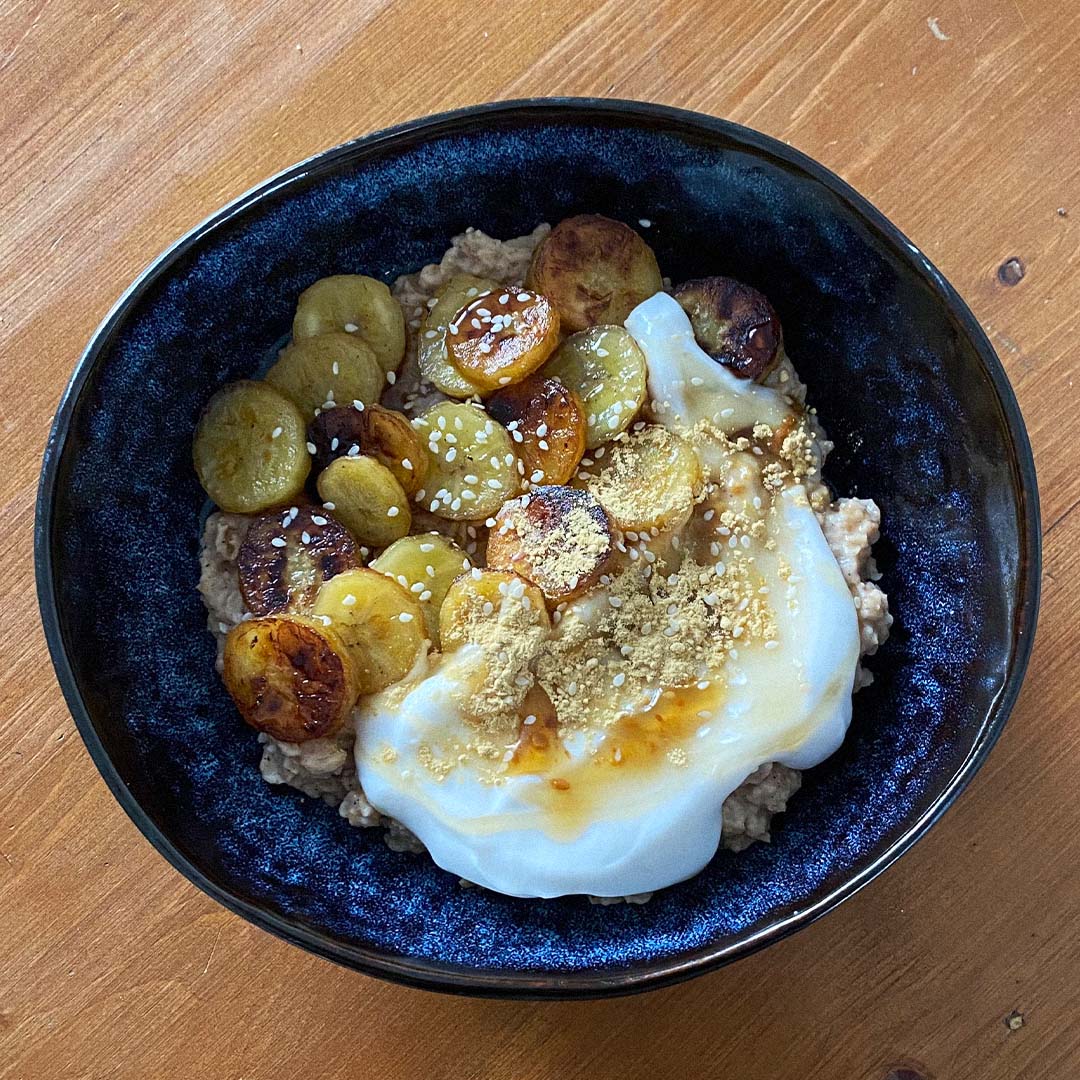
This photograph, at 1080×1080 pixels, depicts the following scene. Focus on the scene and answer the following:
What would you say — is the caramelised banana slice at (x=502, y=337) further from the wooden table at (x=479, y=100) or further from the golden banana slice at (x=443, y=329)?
the wooden table at (x=479, y=100)

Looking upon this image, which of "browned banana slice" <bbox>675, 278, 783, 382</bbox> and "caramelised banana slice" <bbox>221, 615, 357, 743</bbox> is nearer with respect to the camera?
"caramelised banana slice" <bbox>221, 615, 357, 743</bbox>

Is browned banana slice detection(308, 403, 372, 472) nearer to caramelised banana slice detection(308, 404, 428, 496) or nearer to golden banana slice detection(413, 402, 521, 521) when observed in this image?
caramelised banana slice detection(308, 404, 428, 496)

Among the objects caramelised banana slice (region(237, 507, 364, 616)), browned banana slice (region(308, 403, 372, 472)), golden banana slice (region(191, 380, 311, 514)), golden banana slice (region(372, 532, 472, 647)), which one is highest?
golden banana slice (region(191, 380, 311, 514))

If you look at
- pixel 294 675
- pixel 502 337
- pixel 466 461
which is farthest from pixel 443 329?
pixel 294 675

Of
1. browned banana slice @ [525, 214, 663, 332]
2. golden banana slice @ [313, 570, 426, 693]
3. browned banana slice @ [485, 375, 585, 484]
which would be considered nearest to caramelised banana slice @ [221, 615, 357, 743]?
golden banana slice @ [313, 570, 426, 693]

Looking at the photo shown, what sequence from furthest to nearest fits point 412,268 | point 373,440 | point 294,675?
point 412,268, point 373,440, point 294,675

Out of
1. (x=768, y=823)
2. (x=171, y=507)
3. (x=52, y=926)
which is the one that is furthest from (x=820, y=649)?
(x=52, y=926)

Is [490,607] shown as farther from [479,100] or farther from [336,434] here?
[479,100]

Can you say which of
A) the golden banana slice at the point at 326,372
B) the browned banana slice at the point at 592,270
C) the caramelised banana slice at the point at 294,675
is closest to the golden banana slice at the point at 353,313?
the golden banana slice at the point at 326,372
